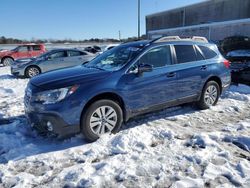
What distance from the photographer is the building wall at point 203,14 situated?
38.7 meters

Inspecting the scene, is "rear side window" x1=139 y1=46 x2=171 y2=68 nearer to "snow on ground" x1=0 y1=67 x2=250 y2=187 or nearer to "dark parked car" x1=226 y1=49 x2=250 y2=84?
"snow on ground" x1=0 y1=67 x2=250 y2=187

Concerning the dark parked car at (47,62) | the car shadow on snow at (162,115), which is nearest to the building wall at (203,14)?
the dark parked car at (47,62)

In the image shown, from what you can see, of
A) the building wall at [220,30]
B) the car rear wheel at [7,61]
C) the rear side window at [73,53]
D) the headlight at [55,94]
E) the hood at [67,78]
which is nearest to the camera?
the headlight at [55,94]

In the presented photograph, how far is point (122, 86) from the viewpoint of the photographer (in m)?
5.33

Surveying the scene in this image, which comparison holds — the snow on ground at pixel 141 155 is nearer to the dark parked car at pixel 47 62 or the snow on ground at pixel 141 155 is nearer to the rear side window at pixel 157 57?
the rear side window at pixel 157 57

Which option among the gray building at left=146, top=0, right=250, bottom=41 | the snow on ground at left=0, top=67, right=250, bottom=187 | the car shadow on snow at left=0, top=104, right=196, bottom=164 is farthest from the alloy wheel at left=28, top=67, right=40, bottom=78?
the gray building at left=146, top=0, right=250, bottom=41

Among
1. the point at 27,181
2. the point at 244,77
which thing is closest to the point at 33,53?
the point at 244,77

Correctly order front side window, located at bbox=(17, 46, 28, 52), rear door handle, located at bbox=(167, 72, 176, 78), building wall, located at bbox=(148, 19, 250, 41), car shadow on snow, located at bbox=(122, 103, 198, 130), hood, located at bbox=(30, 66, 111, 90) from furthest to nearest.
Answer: building wall, located at bbox=(148, 19, 250, 41), front side window, located at bbox=(17, 46, 28, 52), car shadow on snow, located at bbox=(122, 103, 198, 130), rear door handle, located at bbox=(167, 72, 176, 78), hood, located at bbox=(30, 66, 111, 90)

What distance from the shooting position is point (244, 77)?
9.50 m

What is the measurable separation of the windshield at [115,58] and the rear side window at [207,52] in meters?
1.82

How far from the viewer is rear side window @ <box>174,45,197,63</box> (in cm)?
632

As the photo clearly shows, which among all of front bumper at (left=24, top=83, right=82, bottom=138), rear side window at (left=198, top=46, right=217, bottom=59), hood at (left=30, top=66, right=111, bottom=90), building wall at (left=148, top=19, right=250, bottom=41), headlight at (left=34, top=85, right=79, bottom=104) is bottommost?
front bumper at (left=24, top=83, right=82, bottom=138)

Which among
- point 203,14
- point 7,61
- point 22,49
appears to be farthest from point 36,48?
point 203,14

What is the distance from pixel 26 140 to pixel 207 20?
44.7 meters
